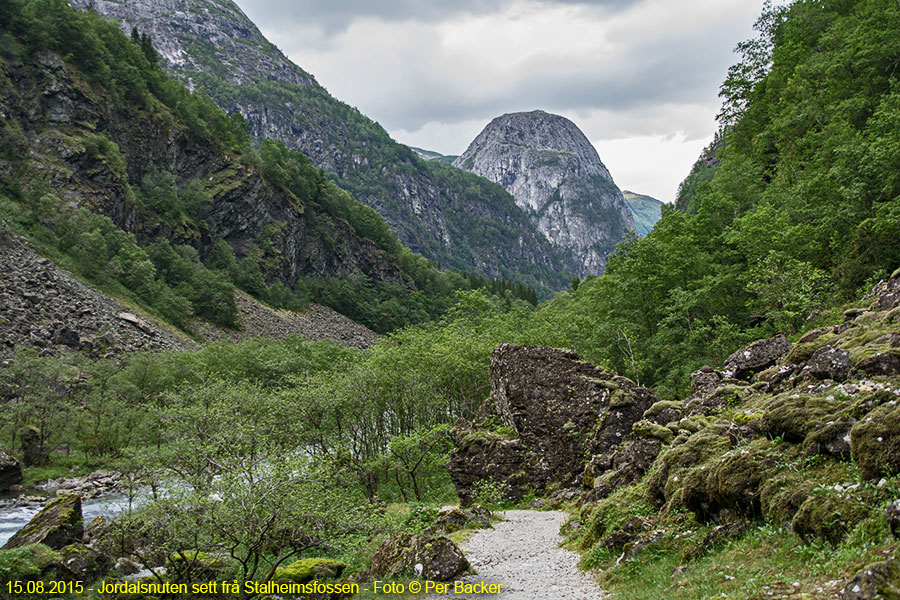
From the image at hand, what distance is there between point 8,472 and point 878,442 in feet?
160

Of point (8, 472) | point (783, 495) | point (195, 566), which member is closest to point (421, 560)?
point (783, 495)

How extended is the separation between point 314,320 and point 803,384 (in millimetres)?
118046

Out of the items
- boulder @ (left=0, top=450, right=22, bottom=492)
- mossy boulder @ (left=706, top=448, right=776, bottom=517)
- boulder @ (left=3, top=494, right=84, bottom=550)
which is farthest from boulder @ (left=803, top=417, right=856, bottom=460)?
boulder @ (left=0, top=450, right=22, bottom=492)

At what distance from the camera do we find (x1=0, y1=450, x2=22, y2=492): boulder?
35.6 m

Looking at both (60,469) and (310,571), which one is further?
(60,469)

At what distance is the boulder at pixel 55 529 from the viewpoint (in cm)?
2161

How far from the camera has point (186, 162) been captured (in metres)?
123

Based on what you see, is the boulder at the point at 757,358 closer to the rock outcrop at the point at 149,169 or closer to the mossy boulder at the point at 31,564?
the mossy boulder at the point at 31,564

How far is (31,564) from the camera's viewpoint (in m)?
18.7

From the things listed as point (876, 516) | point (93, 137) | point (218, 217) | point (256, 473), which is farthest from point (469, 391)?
point (218, 217)

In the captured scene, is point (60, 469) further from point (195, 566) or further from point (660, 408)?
point (660, 408)

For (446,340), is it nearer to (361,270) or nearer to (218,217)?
(218,217)

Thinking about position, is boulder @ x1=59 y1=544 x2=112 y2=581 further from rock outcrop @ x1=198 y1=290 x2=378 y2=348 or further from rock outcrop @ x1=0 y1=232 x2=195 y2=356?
rock outcrop @ x1=198 y1=290 x2=378 y2=348

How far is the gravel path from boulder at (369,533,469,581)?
23.0 inches
